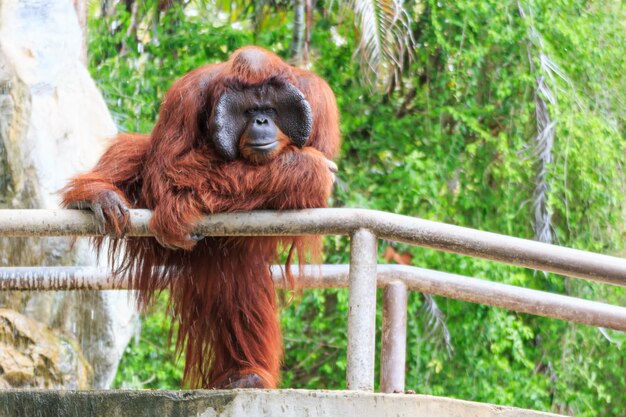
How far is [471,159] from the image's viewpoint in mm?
8953

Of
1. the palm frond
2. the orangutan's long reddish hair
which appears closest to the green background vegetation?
the palm frond

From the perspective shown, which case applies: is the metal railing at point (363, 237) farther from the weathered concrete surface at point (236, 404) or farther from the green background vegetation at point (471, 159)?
the green background vegetation at point (471, 159)

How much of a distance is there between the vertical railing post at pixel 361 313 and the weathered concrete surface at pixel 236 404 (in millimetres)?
224

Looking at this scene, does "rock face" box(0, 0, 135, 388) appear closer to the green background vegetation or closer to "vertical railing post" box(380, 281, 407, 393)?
the green background vegetation

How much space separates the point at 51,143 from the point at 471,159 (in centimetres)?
373

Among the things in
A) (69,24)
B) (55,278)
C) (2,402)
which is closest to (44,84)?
(69,24)

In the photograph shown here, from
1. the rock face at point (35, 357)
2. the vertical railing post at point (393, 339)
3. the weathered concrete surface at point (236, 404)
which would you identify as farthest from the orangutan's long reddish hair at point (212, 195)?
the rock face at point (35, 357)

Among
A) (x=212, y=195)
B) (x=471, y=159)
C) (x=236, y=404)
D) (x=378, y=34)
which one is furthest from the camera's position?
(x=471, y=159)

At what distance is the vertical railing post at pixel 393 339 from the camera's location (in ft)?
13.9

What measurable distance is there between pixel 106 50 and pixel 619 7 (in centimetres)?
462

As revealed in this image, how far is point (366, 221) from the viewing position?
3279 mm

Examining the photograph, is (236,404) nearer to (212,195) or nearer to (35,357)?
(212,195)

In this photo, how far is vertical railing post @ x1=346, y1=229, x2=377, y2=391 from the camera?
321 centimetres

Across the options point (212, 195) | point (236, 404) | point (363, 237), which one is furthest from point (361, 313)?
point (212, 195)
